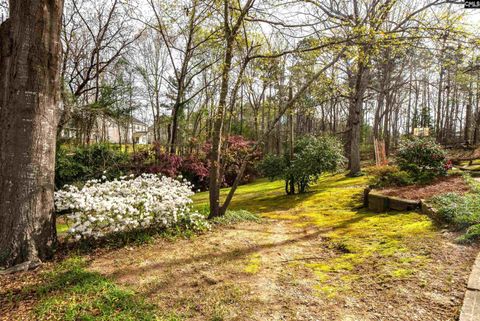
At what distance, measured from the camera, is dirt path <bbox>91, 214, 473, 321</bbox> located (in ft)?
6.88

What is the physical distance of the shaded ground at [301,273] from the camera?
2131 mm

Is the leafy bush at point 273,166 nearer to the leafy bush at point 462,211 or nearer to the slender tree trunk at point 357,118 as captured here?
the slender tree trunk at point 357,118

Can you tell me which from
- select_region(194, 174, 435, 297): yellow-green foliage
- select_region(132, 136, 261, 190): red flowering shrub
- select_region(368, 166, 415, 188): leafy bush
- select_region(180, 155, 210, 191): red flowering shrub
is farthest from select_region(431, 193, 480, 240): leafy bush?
select_region(180, 155, 210, 191): red flowering shrub

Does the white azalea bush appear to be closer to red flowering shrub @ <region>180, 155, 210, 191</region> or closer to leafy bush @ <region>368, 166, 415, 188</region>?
leafy bush @ <region>368, 166, 415, 188</region>

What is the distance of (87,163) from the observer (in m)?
10.7

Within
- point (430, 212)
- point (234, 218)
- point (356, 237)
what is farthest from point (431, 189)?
point (234, 218)

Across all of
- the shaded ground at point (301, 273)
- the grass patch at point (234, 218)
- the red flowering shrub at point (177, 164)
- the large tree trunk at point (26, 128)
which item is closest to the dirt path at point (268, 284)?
the shaded ground at point (301, 273)

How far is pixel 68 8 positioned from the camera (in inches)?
480

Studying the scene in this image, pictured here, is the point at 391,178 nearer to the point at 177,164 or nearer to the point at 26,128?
the point at 26,128

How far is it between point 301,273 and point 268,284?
448mm

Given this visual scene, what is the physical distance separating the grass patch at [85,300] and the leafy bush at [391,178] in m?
6.13

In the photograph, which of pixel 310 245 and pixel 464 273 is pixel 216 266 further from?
pixel 464 273

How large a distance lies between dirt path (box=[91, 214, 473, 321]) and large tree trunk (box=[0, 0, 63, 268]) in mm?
814

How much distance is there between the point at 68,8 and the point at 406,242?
15.7 meters
